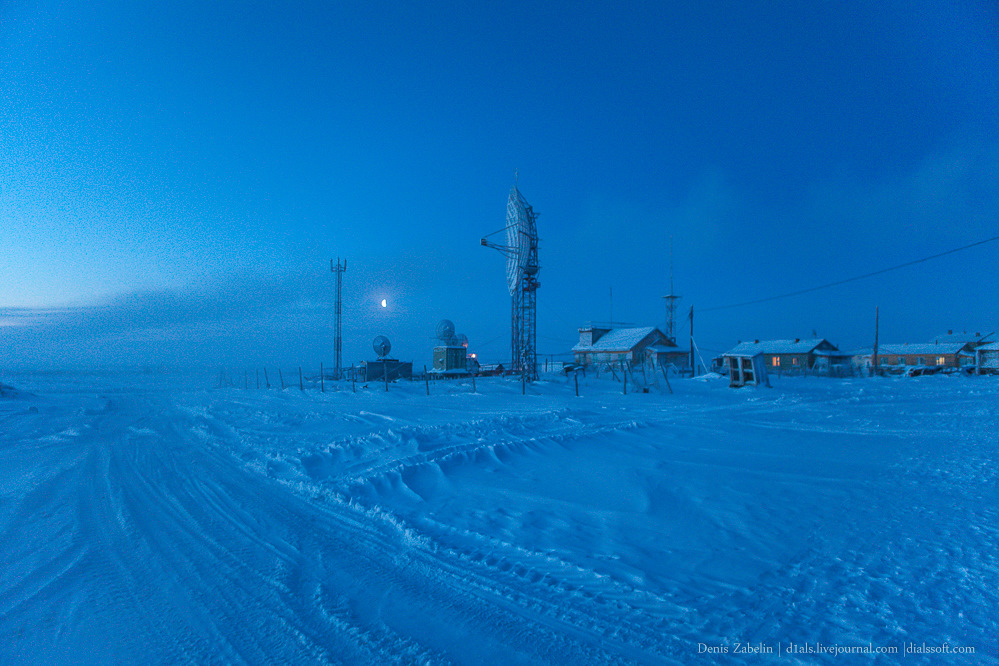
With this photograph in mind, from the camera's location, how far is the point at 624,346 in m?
46.6

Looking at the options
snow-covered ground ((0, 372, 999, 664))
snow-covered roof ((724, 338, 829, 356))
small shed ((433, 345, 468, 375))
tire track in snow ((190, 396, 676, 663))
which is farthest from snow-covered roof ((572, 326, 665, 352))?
tire track in snow ((190, 396, 676, 663))

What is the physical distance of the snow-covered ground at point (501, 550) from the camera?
328 cm

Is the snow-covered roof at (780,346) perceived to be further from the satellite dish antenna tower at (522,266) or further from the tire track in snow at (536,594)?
the tire track in snow at (536,594)

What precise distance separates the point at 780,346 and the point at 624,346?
20333 millimetres

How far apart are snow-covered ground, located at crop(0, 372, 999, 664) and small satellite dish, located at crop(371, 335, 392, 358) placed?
1483 inches

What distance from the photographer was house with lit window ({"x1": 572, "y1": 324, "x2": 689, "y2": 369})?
151 feet

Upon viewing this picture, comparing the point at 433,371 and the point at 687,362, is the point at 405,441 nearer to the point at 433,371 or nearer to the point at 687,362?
the point at 433,371

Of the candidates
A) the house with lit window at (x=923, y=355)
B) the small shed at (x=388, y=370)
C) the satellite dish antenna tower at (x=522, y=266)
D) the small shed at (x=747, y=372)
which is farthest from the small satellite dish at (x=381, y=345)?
the house with lit window at (x=923, y=355)

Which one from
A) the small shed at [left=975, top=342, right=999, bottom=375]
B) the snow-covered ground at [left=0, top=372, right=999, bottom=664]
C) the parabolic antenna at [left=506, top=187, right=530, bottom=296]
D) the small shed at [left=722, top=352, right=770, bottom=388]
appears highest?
the parabolic antenna at [left=506, top=187, right=530, bottom=296]

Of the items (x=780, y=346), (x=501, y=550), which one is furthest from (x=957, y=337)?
(x=501, y=550)

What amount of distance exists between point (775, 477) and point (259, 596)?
23.9ft

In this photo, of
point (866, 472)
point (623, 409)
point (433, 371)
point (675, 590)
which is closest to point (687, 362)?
point (433, 371)

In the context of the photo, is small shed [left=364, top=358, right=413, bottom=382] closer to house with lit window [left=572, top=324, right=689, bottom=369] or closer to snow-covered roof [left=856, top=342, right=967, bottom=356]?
house with lit window [left=572, top=324, right=689, bottom=369]

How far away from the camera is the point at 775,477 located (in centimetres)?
743
